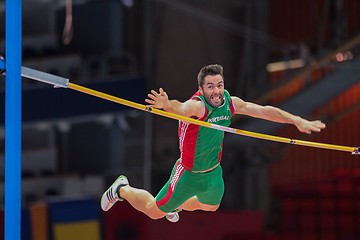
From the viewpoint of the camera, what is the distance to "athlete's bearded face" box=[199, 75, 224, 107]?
28.3ft

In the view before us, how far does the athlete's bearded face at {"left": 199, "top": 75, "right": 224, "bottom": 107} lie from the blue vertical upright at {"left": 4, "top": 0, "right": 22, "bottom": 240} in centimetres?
148

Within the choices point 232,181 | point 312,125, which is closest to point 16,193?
point 312,125

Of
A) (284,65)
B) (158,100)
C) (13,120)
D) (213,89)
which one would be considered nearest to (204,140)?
(213,89)

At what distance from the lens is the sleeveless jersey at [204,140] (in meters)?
8.95

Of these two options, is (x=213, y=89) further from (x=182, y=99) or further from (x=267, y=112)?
(x=182, y=99)

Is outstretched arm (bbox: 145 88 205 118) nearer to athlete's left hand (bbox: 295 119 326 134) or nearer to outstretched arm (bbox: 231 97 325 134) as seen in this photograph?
outstretched arm (bbox: 231 97 325 134)

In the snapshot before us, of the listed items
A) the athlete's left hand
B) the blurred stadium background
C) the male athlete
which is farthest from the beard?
the blurred stadium background

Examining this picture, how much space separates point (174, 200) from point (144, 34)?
374 inches

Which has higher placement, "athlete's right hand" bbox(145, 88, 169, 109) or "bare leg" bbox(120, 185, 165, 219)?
"athlete's right hand" bbox(145, 88, 169, 109)

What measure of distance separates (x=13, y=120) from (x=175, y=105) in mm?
1185

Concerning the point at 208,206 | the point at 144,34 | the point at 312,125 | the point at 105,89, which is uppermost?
the point at 144,34

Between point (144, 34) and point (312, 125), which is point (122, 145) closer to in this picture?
point (144, 34)

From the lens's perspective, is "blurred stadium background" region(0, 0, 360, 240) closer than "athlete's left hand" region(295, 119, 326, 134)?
No

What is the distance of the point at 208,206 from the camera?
9.28 metres
